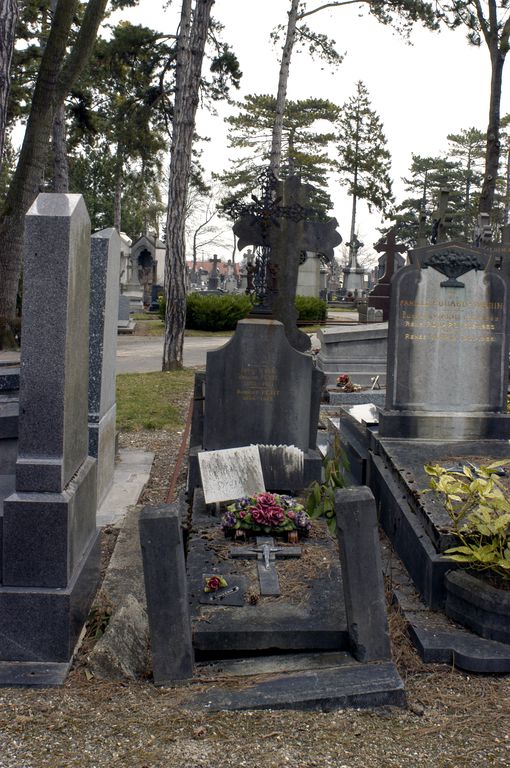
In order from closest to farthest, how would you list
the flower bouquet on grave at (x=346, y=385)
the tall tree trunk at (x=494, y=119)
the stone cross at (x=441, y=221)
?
the flower bouquet on grave at (x=346, y=385), the stone cross at (x=441, y=221), the tall tree trunk at (x=494, y=119)

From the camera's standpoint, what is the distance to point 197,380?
7141 millimetres

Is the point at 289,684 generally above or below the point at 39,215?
below

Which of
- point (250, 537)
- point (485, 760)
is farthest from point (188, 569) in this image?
point (485, 760)

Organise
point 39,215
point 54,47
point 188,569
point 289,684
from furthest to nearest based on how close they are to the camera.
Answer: point 54,47, point 188,569, point 39,215, point 289,684

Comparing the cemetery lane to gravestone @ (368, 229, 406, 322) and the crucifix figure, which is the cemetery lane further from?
the crucifix figure

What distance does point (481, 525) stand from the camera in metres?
4.12

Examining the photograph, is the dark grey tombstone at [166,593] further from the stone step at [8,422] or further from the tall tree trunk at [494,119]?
the tall tree trunk at [494,119]

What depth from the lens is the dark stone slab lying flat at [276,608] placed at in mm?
3742

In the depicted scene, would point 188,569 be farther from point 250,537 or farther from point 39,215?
point 39,215

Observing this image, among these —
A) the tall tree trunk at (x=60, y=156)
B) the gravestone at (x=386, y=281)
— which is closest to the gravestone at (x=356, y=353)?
the gravestone at (x=386, y=281)

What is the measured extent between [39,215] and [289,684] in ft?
8.18

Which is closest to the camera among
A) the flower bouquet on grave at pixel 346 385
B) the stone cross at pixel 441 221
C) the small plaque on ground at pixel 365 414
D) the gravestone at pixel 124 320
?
the small plaque on ground at pixel 365 414

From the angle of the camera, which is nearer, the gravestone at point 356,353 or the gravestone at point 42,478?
the gravestone at point 42,478

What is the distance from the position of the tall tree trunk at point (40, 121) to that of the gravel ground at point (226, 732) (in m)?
9.05
